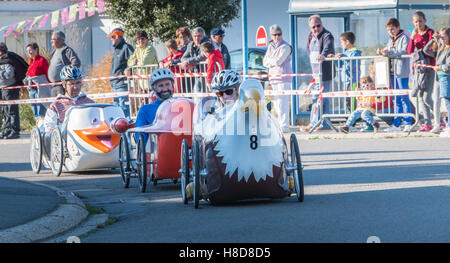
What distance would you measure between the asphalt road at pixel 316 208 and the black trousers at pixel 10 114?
7.28 meters

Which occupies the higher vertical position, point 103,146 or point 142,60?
point 142,60

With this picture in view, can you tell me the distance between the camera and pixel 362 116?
18.6m

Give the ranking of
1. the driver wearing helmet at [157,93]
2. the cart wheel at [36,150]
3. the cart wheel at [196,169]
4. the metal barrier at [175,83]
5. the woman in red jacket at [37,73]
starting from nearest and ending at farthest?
the cart wheel at [196,169] < the driver wearing helmet at [157,93] < the cart wheel at [36,150] < the metal barrier at [175,83] < the woman in red jacket at [37,73]

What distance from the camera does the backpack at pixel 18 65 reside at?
20.9 meters

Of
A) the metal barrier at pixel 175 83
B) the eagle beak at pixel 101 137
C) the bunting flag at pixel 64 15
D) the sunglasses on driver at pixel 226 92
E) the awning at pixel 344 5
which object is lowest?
the eagle beak at pixel 101 137

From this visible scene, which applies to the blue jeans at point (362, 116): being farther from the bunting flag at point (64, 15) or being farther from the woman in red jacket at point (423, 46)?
the bunting flag at point (64, 15)

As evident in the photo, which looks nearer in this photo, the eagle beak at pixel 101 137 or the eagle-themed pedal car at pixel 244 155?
the eagle-themed pedal car at pixel 244 155

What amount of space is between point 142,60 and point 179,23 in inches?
385

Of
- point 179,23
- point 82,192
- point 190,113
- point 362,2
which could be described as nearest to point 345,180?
point 190,113

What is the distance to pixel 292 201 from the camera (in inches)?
366

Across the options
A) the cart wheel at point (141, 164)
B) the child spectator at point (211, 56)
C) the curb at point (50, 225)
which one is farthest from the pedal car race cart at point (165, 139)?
the child spectator at point (211, 56)

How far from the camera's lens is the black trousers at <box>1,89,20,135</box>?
21.2 metres

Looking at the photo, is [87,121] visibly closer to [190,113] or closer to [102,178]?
[102,178]

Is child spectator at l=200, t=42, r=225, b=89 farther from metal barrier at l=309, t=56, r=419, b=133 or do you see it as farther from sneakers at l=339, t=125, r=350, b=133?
sneakers at l=339, t=125, r=350, b=133
